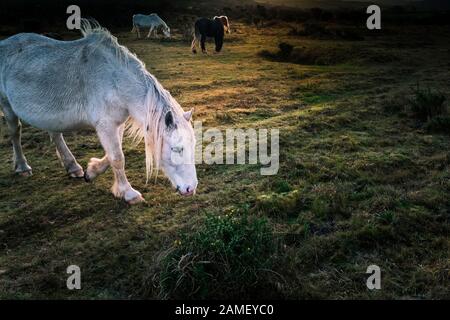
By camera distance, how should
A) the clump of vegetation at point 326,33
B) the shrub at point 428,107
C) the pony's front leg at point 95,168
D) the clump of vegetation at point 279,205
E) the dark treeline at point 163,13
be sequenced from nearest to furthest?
the clump of vegetation at point 279,205 < the pony's front leg at point 95,168 < the shrub at point 428,107 < the clump of vegetation at point 326,33 < the dark treeline at point 163,13

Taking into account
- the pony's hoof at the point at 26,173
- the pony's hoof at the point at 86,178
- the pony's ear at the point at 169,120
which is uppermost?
the pony's ear at the point at 169,120

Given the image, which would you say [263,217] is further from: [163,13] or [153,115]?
[163,13]

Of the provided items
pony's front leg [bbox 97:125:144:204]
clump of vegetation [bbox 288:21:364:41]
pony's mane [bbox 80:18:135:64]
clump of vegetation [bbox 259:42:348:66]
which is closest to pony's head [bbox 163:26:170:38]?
clump of vegetation [bbox 288:21:364:41]

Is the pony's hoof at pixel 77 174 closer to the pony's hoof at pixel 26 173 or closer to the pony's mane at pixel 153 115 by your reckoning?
the pony's hoof at pixel 26 173

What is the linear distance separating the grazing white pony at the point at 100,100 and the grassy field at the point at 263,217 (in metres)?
0.57

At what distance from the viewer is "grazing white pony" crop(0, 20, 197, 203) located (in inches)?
174

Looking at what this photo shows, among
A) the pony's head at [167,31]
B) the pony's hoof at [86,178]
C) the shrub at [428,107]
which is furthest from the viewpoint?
the pony's head at [167,31]

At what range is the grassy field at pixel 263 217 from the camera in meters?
3.50

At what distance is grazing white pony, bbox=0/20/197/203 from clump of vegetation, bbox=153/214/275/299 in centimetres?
94

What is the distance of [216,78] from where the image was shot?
1218cm

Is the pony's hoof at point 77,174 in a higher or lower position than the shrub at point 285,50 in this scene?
lower

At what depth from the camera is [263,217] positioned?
4.43 meters

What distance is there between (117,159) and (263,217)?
1913mm

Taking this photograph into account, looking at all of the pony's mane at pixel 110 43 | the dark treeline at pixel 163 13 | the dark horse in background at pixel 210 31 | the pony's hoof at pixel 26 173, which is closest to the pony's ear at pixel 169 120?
the pony's mane at pixel 110 43
